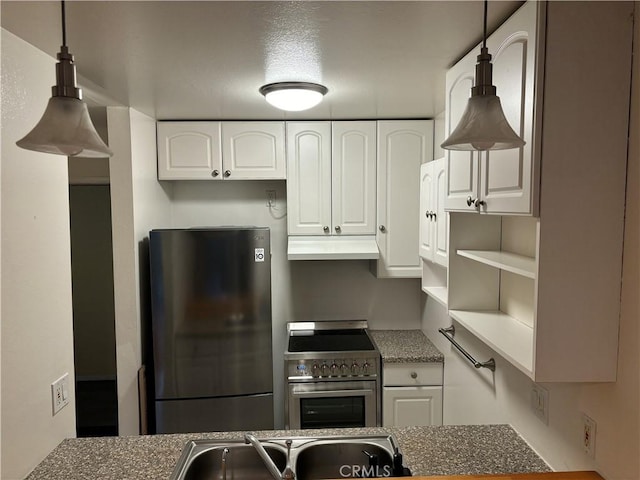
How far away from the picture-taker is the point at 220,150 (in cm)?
295

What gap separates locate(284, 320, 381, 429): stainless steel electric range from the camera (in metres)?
2.71

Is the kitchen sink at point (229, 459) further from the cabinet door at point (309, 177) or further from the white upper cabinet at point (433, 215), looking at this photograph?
the cabinet door at point (309, 177)

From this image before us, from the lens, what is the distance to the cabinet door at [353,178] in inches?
116

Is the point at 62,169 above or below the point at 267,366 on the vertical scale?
above

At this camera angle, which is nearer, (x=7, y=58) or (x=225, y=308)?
(x=7, y=58)

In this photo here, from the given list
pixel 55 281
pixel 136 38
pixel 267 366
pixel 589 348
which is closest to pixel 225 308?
pixel 267 366

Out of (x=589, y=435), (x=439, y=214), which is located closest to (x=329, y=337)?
(x=439, y=214)

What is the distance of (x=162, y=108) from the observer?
2.57 metres

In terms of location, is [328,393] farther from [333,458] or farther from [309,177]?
[309,177]

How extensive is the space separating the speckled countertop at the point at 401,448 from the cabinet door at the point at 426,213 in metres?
1.06

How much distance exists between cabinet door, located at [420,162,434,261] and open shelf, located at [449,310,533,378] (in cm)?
67

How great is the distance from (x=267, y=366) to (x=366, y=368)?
64 cm

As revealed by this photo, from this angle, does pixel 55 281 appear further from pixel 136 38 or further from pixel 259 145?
pixel 259 145

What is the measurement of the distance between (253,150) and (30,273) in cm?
174
